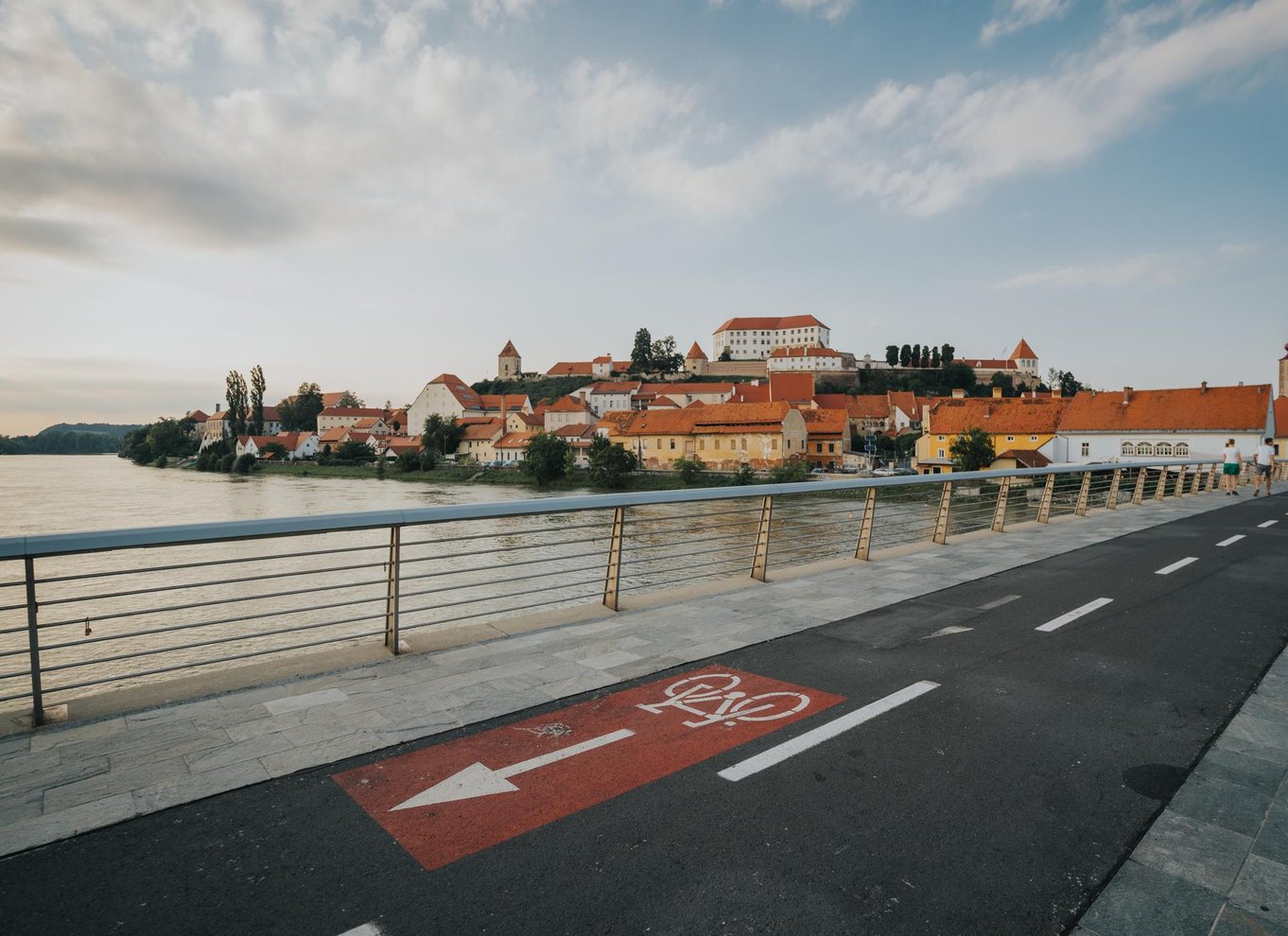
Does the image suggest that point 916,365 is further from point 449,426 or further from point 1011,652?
point 1011,652

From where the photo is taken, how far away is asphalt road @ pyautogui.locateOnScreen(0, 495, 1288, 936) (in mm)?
2494

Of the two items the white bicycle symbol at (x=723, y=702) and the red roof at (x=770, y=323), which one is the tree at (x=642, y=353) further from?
the white bicycle symbol at (x=723, y=702)

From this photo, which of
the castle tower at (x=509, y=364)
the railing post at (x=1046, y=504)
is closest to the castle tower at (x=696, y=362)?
the castle tower at (x=509, y=364)

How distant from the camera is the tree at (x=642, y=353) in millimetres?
144750

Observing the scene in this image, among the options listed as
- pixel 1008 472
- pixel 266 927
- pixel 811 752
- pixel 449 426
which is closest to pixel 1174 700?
pixel 811 752

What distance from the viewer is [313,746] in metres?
3.79

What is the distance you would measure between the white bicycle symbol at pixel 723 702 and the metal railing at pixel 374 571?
1103 mm

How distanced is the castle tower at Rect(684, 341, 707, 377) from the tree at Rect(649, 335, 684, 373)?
2.60 m

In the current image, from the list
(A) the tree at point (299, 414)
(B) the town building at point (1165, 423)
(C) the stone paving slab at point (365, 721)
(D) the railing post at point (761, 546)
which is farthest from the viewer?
(A) the tree at point (299, 414)

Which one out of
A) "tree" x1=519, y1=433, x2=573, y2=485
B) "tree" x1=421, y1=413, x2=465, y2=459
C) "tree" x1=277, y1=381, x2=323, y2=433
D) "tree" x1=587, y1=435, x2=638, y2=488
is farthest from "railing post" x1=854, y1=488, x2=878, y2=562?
"tree" x1=277, y1=381, x2=323, y2=433

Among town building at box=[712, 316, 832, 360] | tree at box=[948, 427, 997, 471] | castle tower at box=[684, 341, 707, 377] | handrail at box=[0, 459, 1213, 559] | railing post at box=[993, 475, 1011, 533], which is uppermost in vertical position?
town building at box=[712, 316, 832, 360]

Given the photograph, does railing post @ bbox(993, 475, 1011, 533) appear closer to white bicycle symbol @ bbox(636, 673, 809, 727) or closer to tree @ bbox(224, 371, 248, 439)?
white bicycle symbol @ bbox(636, 673, 809, 727)

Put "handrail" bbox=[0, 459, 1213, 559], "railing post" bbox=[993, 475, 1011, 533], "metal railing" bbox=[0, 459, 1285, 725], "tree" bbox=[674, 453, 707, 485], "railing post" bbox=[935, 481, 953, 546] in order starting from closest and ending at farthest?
"handrail" bbox=[0, 459, 1213, 559] → "metal railing" bbox=[0, 459, 1285, 725] → "railing post" bbox=[935, 481, 953, 546] → "railing post" bbox=[993, 475, 1011, 533] → "tree" bbox=[674, 453, 707, 485]

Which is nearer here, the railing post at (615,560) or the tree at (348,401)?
the railing post at (615,560)
